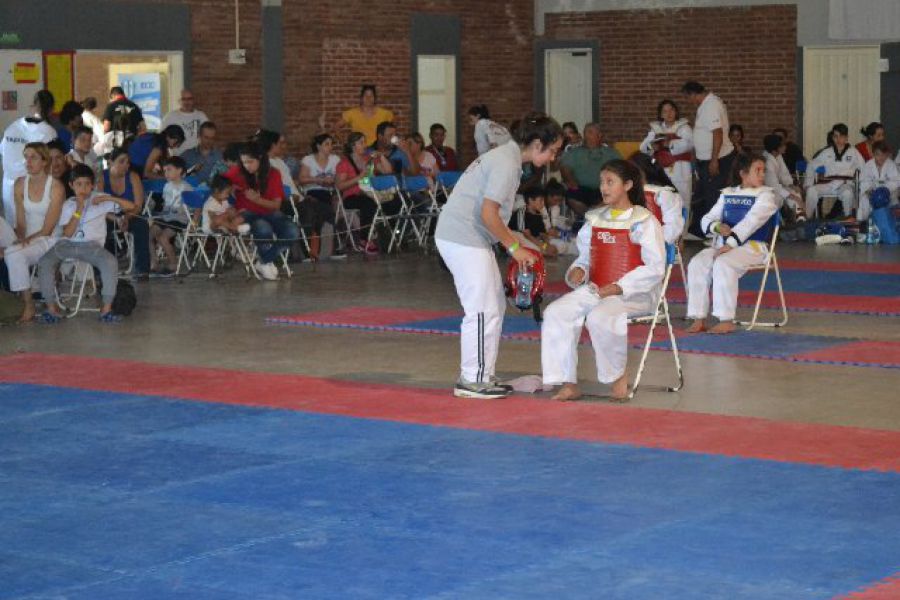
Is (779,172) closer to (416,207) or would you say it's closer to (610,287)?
(416,207)

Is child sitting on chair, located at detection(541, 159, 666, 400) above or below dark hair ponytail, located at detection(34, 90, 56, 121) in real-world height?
below

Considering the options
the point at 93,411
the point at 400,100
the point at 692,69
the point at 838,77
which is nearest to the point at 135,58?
the point at 400,100

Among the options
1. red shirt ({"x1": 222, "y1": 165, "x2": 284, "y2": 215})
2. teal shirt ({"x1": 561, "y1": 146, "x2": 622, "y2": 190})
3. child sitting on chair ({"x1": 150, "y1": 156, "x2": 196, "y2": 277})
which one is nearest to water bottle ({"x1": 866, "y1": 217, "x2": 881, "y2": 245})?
teal shirt ({"x1": 561, "y1": 146, "x2": 622, "y2": 190})

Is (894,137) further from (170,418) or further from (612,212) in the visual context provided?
(170,418)

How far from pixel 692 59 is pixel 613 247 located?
52.9ft

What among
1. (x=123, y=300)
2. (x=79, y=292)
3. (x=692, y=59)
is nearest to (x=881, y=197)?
(x=692, y=59)

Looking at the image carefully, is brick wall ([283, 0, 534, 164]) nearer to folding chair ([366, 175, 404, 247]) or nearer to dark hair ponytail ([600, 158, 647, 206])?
folding chair ([366, 175, 404, 247])

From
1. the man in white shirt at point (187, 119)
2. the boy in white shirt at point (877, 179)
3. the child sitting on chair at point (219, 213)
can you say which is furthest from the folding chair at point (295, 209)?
the boy in white shirt at point (877, 179)

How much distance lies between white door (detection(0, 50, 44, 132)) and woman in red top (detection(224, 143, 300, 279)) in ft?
13.0

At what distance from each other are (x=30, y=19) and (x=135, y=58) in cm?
183

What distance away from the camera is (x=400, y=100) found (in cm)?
2420

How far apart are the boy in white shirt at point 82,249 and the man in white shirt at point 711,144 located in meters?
7.67

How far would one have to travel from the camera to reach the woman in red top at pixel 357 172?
19188mm

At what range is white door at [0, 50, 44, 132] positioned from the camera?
19312 millimetres
